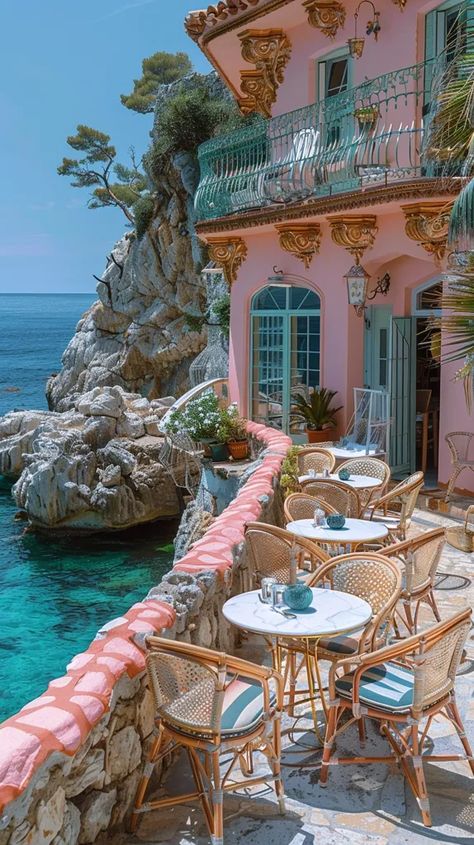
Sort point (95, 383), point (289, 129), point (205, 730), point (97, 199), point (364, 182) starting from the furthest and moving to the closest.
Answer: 1. point (97, 199)
2. point (95, 383)
3. point (289, 129)
4. point (364, 182)
5. point (205, 730)

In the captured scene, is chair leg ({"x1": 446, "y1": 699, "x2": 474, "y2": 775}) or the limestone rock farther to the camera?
chair leg ({"x1": 446, "y1": 699, "x2": 474, "y2": 775})

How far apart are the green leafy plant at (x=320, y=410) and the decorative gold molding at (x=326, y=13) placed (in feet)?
19.3

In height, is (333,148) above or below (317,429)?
above

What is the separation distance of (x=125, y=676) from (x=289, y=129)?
41.3 feet

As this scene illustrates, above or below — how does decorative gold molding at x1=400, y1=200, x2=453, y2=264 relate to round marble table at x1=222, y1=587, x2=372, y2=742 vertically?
above

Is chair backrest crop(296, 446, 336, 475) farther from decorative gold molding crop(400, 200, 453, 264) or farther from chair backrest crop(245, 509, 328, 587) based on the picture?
chair backrest crop(245, 509, 328, 587)

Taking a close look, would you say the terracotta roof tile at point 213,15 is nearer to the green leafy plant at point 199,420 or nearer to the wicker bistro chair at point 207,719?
the green leafy plant at point 199,420

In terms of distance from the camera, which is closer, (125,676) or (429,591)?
(125,676)

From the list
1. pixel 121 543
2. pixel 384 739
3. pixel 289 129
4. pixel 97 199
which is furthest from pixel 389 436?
pixel 97 199

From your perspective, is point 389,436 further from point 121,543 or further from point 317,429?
point 121,543

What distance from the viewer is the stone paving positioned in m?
4.43

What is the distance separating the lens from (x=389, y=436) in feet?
42.6

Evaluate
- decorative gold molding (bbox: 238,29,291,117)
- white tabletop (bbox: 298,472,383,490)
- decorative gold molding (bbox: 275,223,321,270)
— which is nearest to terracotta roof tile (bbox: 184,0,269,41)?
decorative gold molding (bbox: 238,29,291,117)

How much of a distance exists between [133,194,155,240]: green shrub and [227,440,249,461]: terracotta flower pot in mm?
25296
